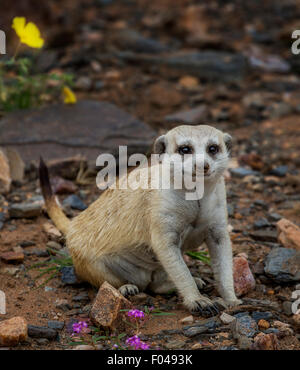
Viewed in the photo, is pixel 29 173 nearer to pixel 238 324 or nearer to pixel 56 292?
pixel 56 292

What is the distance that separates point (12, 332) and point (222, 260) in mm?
1393

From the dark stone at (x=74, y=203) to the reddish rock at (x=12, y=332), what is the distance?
208cm

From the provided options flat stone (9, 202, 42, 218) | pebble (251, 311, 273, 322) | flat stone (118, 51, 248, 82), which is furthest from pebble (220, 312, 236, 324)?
flat stone (118, 51, 248, 82)

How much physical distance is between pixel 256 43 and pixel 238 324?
24.2 ft

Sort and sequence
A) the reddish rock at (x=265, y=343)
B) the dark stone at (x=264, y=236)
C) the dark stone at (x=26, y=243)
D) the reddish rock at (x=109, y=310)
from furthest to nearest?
the dark stone at (x=264, y=236)
the dark stone at (x=26, y=243)
the reddish rock at (x=109, y=310)
the reddish rock at (x=265, y=343)

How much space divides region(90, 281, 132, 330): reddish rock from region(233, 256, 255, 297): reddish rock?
0.86 metres

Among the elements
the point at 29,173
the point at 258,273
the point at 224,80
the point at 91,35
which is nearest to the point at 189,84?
the point at 224,80

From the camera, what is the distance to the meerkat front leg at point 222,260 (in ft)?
12.3

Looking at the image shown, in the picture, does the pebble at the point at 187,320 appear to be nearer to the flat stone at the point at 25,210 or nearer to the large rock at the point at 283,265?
the large rock at the point at 283,265

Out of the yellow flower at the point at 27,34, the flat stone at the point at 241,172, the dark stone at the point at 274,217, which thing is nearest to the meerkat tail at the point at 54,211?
the yellow flower at the point at 27,34

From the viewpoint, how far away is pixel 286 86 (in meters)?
8.59

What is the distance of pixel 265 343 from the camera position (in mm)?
3104

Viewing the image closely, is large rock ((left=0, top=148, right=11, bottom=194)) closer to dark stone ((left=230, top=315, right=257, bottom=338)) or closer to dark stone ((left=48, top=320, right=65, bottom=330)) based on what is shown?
dark stone ((left=48, top=320, right=65, bottom=330))

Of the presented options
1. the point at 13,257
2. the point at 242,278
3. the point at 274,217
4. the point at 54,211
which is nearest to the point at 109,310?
the point at 242,278
